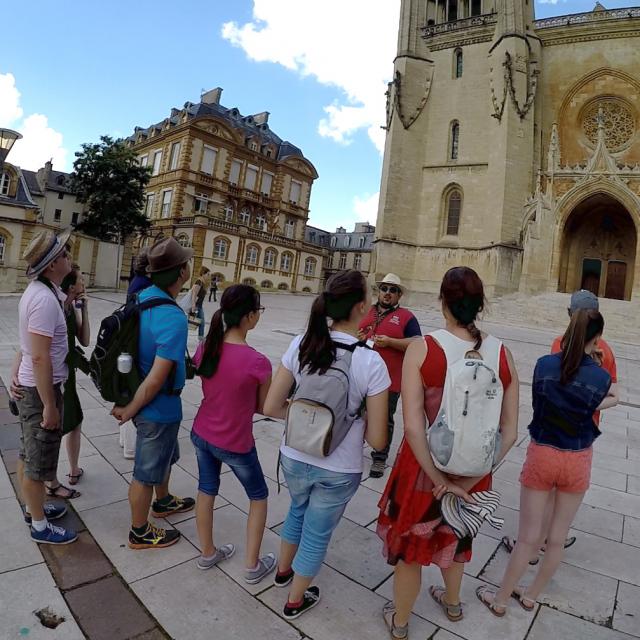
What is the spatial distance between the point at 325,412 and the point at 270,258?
33.8 meters

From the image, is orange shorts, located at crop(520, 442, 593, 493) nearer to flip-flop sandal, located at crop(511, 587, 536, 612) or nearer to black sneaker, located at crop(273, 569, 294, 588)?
flip-flop sandal, located at crop(511, 587, 536, 612)

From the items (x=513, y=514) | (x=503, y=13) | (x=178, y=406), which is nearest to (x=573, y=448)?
(x=513, y=514)

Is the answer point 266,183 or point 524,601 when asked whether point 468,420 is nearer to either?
point 524,601

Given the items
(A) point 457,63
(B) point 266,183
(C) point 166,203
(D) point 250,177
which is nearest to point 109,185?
(C) point 166,203

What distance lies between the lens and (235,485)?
3.61m

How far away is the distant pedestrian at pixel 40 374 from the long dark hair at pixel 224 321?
3.17ft

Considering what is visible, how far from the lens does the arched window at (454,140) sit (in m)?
26.8

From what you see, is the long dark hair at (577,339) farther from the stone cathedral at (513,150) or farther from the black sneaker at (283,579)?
the stone cathedral at (513,150)

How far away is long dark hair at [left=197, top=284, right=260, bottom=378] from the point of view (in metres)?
2.34

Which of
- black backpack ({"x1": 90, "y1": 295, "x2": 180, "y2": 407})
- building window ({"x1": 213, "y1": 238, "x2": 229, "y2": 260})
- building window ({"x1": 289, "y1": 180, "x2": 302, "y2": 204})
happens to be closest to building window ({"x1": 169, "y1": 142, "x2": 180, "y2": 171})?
building window ({"x1": 213, "y1": 238, "x2": 229, "y2": 260})

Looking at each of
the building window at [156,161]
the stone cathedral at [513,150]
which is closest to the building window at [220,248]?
Answer: the building window at [156,161]

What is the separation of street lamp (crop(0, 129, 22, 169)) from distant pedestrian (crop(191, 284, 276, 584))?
708cm

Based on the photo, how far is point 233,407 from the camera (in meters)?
2.35

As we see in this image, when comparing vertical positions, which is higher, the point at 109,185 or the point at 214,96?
the point at 214,96
